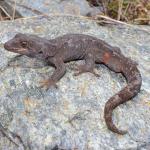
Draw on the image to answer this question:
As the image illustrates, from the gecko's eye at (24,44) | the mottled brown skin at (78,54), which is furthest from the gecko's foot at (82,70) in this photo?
the gecko's eye at (24,44)

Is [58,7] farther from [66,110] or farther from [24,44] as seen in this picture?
[66,110]

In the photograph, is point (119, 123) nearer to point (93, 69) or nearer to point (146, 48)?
point (93, 69)

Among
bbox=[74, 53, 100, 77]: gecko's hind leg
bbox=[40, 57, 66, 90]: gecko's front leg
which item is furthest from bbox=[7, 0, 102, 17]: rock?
bbox=[40, 57, 66, 90]: gecko's front leg

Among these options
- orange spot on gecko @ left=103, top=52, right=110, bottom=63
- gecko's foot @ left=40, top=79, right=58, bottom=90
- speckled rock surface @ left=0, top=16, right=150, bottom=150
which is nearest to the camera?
speckled rock surface @ left=0, top=16, right=150, bottom=150

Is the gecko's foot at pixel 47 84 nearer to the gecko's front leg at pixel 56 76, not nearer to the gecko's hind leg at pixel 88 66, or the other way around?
the gecko's front leg at pixel 56 76

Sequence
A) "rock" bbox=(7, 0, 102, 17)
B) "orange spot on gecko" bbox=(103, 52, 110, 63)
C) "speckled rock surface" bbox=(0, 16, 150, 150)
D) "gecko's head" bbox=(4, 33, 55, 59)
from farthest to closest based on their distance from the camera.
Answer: "rock" bbox=(7, 0, 102, 17), "orange spot on gecko" bbox=(103, 52, 110, 63), "gecko's head" bbox=(4, 33, 55, 59), "speckled rock surface" bbox=(0, 16, 150, 150)

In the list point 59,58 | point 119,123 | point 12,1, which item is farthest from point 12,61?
point 12,1

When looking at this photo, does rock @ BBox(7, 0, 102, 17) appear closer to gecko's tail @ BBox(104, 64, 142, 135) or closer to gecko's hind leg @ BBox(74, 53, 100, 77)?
gecko's hind leg @ BBox(74, 53, 100, 77)
